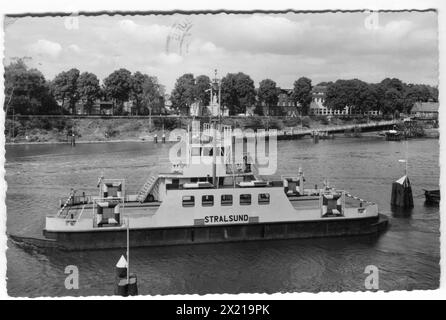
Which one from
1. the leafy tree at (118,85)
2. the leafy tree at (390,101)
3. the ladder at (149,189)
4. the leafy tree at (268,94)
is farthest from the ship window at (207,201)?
the leafy tree at (390,101)

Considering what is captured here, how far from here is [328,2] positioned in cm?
696

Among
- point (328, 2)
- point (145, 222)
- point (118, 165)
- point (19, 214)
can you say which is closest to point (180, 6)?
point (328, 2)

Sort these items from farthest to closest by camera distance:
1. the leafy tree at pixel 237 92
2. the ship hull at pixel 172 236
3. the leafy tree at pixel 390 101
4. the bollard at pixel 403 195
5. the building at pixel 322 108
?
the building at pixel 322 108
the leafy tree at pixel 390 101
the leafy tree at pixel 237 92
the bollard at pixel 403 195
the ship hull at pixel 172 236

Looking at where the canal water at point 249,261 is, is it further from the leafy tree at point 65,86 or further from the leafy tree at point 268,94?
the leafy tree at point 65,86

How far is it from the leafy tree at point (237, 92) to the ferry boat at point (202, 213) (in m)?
19.9

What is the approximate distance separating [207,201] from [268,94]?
28.3 metres

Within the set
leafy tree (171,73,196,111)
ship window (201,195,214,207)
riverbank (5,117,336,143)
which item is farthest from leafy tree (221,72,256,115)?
ship window (201,195,214,207)

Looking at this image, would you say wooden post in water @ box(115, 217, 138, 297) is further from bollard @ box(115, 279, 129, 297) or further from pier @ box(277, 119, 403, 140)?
pier @ box(277, 119, 403, 140)

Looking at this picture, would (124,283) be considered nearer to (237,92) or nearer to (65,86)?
(237,92)

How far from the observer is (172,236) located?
13750 millimetres

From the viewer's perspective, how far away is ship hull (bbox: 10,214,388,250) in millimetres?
13477

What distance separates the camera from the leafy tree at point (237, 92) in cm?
3534

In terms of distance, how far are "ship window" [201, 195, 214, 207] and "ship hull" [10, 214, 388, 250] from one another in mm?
608
